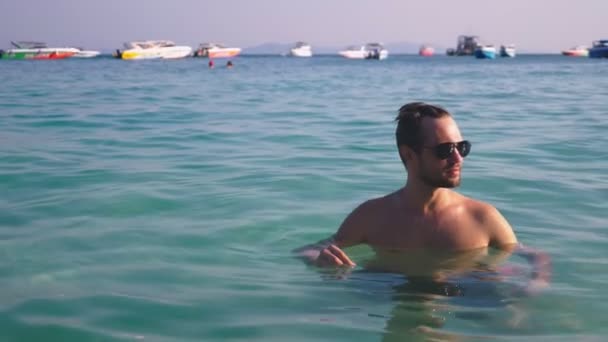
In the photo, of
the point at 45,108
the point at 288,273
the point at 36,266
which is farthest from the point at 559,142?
the point at 45,108

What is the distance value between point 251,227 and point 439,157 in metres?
2.36

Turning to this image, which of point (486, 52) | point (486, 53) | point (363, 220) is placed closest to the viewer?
point (363, 220)

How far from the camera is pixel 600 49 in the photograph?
75625mm

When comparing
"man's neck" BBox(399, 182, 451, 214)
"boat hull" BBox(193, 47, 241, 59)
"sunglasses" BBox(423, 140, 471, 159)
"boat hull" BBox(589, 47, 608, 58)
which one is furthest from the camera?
"boat hull" BBox(193, 47, 241, 59)

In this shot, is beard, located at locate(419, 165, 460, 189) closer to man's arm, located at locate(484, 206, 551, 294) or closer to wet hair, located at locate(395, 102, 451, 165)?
wet hair, located at locate(395, 102, 451, 165)

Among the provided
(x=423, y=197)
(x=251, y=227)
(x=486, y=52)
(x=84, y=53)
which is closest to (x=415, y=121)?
(x=423, y=197)

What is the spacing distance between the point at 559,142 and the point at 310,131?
397 cm

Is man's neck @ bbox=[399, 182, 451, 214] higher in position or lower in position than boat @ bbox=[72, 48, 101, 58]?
higher

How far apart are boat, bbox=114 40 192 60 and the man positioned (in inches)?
3059

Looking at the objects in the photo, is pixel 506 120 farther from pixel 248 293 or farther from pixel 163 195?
pixel 248 293

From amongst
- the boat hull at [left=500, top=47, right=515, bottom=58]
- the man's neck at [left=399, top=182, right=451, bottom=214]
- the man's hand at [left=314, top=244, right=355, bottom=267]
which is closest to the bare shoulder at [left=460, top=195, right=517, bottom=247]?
the man's neck at [left=399, top=182, right=451, bottom=214]

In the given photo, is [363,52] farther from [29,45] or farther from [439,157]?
[439,157]

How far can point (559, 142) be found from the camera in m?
9.73

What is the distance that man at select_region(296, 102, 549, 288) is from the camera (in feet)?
11.7
